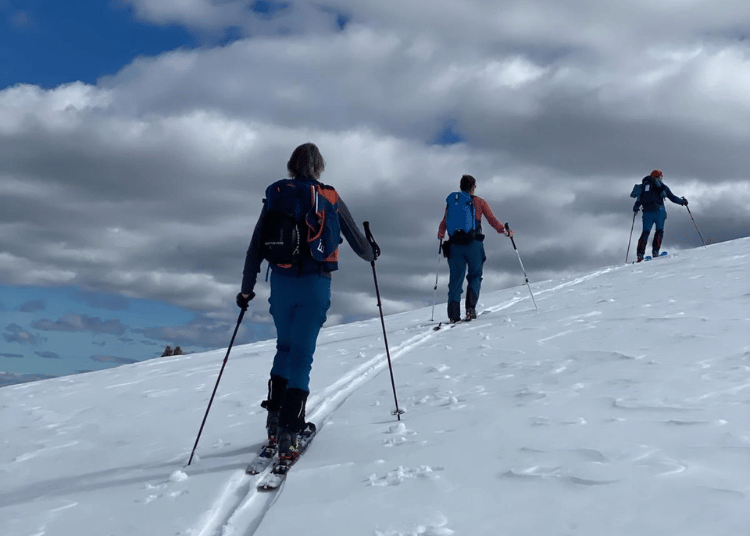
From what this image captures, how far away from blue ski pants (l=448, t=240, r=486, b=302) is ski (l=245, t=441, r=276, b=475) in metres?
6.08

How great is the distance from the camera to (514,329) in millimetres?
8750

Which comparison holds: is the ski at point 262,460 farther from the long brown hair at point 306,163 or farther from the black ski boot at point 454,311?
the black ski boot at point 454,311

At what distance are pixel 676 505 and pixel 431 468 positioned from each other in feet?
4.56

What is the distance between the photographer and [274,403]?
15.2 ft

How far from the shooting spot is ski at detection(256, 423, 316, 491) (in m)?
3.86

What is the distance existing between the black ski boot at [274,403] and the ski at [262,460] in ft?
0.27

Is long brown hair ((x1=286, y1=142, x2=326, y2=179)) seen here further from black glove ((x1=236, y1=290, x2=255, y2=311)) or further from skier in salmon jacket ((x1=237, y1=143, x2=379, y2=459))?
black glove ((x1=236, y1=290, x2=255, y2=311))

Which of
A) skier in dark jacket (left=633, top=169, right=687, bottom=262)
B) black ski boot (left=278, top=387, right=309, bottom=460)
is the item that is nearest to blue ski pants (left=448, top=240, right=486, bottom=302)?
black ski boot (left=278, top=387, right=309, bottom=460)

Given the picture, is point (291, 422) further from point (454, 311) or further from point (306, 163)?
point (454, 311)

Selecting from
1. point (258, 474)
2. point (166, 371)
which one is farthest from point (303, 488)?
point (166, 371)

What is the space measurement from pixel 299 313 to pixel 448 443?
1.37 m

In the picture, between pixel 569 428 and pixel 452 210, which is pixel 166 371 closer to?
pixel 452 210

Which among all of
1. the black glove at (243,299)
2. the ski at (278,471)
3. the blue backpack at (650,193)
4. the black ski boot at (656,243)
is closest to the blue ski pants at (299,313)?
the black glove at (243,299)

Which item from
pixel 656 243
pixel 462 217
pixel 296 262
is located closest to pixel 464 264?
pixel 462 217
